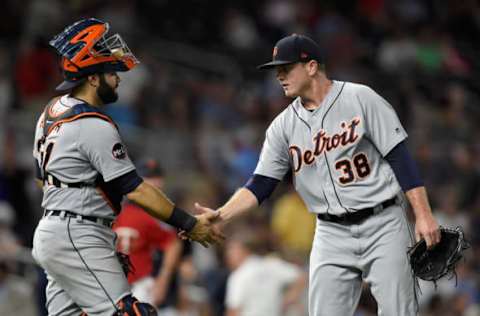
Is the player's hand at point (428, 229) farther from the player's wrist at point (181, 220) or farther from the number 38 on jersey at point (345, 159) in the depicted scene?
the player's wrist at point (181, 220)

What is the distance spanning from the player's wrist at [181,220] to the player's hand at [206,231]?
5cm

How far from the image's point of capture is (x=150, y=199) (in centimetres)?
638

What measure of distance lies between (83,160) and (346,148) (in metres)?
1.56

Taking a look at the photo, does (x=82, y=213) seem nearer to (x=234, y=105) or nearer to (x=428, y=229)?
(x=428, y=229)

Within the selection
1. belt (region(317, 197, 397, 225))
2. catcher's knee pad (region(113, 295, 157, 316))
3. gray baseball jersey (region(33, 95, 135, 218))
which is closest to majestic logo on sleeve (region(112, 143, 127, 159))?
gray baseball jersey (region(33, 95, 135, 218))

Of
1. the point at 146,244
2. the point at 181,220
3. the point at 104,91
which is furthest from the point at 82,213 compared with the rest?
the point at 146,244

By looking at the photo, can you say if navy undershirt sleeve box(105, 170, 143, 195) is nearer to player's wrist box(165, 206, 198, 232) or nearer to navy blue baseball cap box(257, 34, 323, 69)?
player's wrist box(165, 206, 198, 232)

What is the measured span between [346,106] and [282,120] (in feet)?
1.50

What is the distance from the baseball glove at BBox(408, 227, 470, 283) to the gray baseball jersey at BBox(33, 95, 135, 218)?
1761 millimetres

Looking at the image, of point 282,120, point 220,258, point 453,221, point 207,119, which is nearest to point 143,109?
point 207,119

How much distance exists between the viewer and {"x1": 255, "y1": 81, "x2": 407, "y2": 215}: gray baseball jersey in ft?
21.7

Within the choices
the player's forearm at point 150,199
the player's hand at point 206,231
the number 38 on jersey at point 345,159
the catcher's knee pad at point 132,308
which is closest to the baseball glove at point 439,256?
the number 38 on jersey at point 345,159

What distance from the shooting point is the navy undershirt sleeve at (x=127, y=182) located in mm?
6318

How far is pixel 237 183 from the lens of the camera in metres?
13.4
